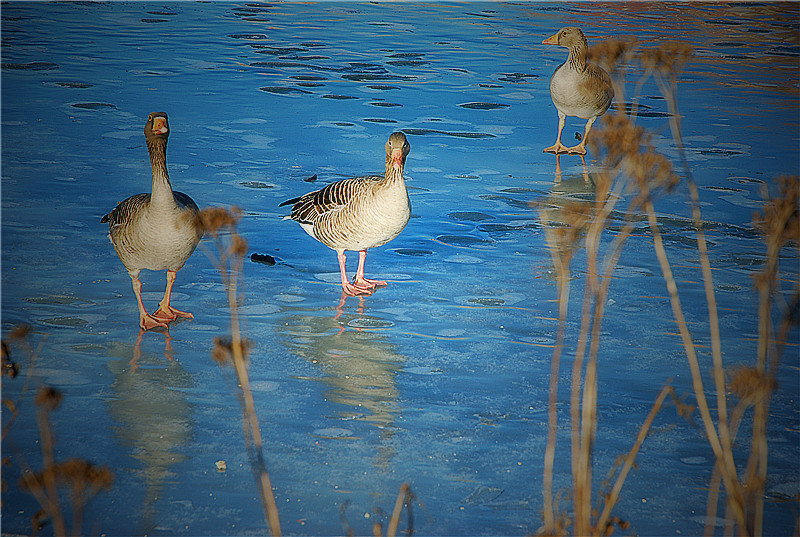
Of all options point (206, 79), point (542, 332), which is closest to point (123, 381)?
point (542, 332)

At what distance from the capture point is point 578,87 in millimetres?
11219

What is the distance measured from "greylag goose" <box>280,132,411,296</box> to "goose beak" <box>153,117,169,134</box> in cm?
156

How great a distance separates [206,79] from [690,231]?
33.0 ft

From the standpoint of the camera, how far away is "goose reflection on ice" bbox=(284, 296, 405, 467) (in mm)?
4859

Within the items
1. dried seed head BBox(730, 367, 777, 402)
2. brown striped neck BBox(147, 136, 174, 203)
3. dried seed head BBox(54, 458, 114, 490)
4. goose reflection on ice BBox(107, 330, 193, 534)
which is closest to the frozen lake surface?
goose reflection on ice BBox(107, 330, 193, 534)

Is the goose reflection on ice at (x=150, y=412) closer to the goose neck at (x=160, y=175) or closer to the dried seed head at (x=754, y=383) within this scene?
the goose neck at (x=160, y=175)

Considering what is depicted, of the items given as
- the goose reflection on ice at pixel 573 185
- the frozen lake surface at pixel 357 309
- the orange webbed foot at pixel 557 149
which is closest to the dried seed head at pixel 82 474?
the frozen lake surface at pixel 357 309

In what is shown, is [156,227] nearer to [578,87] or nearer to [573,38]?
[578,87]

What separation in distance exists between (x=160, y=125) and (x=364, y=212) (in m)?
1.66

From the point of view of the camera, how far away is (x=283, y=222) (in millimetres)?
8453

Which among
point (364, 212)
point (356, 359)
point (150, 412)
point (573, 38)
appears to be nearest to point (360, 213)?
point (364, 212)

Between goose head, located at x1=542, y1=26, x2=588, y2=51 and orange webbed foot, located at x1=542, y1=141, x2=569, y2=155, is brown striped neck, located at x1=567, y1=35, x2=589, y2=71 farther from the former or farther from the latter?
orange webbed foot, located at x1=542, y1=141, x2=569, y2=155

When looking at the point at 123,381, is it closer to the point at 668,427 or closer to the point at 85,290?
the point at 85,290

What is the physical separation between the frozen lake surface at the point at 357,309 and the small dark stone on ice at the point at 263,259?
144 mm
